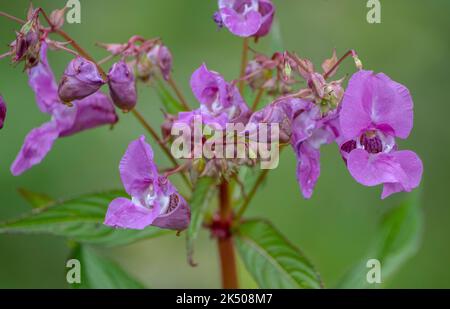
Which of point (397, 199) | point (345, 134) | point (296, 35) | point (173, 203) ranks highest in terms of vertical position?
A: point (296, 35)

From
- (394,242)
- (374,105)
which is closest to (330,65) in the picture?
(374,105)

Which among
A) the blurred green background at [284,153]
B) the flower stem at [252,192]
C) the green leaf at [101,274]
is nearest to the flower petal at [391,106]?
the flower stem at [252,192]

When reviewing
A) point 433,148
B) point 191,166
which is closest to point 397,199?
point 433,148

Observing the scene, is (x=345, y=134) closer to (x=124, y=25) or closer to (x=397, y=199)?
(x=397, y=199)

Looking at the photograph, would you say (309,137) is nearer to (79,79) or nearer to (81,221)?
(79,79)

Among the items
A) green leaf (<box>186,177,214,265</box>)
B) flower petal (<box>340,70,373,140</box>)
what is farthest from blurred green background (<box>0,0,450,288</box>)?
flower petal (<box>340,70,373,140</box>)

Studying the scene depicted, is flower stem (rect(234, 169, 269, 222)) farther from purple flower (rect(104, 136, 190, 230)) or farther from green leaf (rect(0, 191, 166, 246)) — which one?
purple flower (rect(104, 136, 190, 230))
